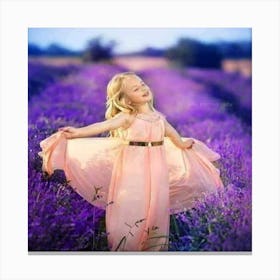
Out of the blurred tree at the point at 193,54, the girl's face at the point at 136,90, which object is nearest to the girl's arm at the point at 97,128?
the girl's face at the point at 136,90

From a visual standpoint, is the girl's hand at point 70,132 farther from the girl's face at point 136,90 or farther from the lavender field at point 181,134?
the girl's face at point 136,90

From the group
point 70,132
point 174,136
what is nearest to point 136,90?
point 174,136

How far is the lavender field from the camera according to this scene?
13.8ft

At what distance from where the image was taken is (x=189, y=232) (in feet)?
14.0

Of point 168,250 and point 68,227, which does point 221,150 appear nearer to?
point 168,250

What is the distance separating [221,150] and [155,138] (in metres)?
0.45

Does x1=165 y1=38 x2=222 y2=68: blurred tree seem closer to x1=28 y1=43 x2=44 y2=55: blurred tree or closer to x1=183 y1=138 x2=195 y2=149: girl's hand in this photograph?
x1=183 y1=138 x2=195 y2=149: girl's hand

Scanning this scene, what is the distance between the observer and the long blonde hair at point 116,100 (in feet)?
13.9

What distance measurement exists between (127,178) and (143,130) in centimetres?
30

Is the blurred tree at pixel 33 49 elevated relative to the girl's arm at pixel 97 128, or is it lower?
elevated

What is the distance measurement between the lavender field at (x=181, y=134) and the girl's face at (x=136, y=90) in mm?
63

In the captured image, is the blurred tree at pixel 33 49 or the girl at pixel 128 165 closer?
the girl at pixel 128 165

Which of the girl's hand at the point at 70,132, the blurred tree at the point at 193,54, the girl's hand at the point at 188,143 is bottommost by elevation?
the girl's hand at the point at 188,143

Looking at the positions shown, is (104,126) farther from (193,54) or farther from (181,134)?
(193,54)
